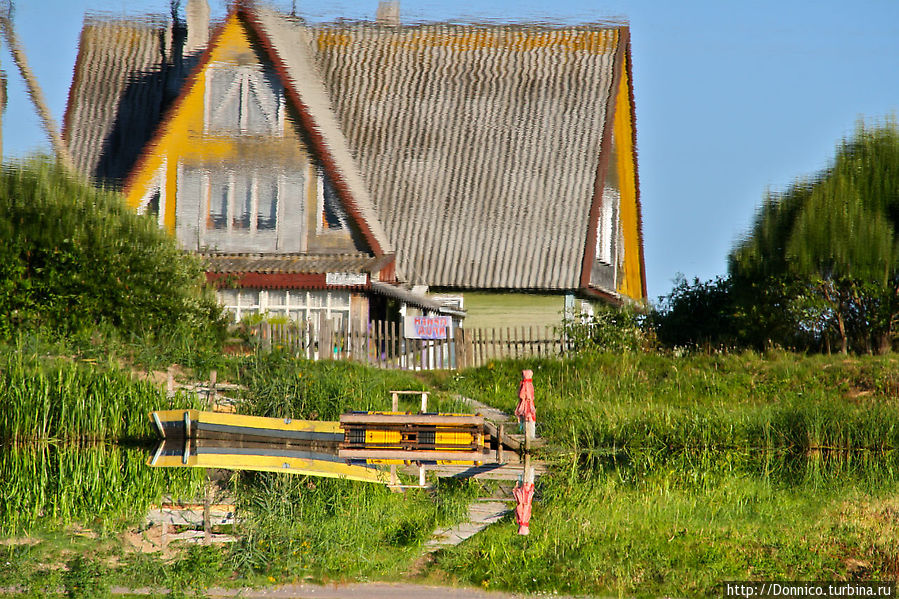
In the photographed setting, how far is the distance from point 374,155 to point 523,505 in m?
20.0

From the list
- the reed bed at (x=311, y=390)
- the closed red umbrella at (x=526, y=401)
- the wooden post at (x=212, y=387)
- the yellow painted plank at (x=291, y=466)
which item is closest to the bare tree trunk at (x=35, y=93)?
the reed bed at (x=311, y=390)

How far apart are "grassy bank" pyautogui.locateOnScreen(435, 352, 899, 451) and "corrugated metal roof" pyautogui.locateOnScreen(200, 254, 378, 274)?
517cm

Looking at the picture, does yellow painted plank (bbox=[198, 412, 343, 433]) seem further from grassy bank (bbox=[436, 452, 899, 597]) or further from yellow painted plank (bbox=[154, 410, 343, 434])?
grassy bank (bbox=[436, 452, 899, 597])

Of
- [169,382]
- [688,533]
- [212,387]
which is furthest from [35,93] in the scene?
[688,533]

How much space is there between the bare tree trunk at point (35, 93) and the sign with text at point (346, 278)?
24.4 ft

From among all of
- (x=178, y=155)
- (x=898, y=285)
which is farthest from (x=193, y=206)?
(x=898, y=285)

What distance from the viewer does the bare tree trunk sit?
18.5m

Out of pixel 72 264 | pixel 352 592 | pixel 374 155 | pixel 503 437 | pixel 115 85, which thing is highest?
pixel 115 85

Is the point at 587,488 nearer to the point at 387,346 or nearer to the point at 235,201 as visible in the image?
the point at 387,346

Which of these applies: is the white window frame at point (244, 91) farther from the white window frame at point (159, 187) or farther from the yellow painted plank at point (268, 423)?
the yellow painted plank at point (268, 423)

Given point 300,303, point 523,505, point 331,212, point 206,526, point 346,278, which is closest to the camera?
point 206,526

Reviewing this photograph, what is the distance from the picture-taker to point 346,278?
25125 mm

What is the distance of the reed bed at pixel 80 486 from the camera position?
36.8 feet

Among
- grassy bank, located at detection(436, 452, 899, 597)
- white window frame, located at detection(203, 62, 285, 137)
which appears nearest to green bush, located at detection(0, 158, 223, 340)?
white window frame, located at detection(203, 62, 285, 137)
